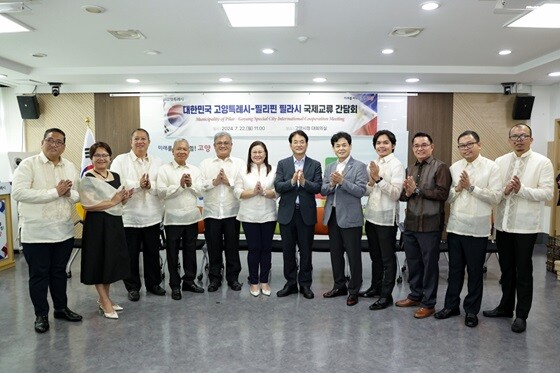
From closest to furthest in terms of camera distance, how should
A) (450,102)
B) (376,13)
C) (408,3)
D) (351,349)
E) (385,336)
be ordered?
(351,349), (385,336), (408,3), (376,13), (450,102)

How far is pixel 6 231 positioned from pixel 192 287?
3.32 metres

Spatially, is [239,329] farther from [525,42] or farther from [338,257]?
[525,42]

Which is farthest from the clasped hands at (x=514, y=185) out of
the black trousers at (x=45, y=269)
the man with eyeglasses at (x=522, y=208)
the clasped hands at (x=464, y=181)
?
the black trousers at (x=45, y=269)

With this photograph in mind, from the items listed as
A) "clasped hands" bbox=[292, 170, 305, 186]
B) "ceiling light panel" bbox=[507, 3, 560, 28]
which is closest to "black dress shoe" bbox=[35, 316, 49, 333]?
"clasped hands" bbox=[292, 170, 305, 186]

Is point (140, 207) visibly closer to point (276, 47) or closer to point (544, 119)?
point (276, 47)

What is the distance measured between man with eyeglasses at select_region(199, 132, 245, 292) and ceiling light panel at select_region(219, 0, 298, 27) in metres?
1.20

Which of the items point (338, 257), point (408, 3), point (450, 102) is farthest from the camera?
point (450, 102)

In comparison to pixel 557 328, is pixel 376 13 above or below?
above

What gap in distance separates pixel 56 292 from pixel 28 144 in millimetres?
4731

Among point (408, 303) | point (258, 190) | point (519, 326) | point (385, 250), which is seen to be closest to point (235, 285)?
point (258, 190)

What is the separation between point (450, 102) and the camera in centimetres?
712

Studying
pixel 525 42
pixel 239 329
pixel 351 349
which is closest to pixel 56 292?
pixel 239 329

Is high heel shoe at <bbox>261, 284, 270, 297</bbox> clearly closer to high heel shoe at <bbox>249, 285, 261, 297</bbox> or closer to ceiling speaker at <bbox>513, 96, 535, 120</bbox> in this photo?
high heel shoe at <bbox>249, 285, 261, 297</bbox>

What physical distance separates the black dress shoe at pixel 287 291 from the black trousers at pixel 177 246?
1.03 meters
